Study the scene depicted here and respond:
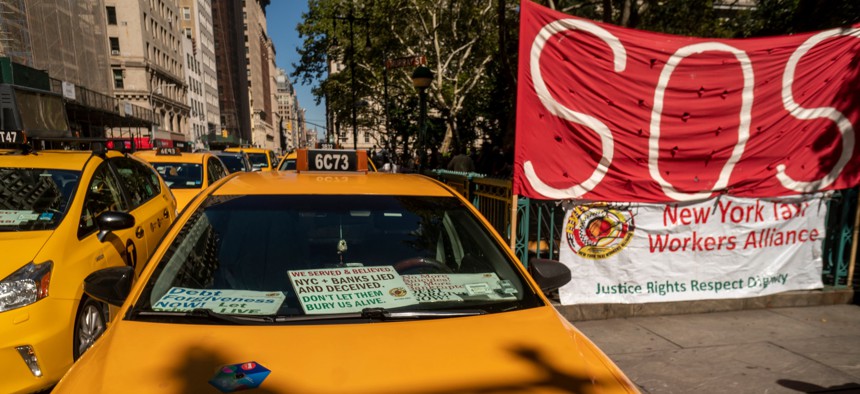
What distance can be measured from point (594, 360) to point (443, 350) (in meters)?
0.58

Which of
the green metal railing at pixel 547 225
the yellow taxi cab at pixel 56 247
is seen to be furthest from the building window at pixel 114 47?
the green metal railing at pixel 547 225

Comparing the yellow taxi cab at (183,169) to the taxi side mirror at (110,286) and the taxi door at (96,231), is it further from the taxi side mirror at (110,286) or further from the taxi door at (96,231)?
the taxi side mirror at (110,286)

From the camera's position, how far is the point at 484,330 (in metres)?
1.89

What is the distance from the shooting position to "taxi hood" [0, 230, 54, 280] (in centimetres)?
293

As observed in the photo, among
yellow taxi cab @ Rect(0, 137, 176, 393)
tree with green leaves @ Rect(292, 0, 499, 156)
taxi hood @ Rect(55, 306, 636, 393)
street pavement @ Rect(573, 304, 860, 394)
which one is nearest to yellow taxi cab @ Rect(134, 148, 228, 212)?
yellow taxi cab @ Rect(0, 137, 176, 393)

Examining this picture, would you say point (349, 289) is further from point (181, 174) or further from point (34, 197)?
point (181, 174)

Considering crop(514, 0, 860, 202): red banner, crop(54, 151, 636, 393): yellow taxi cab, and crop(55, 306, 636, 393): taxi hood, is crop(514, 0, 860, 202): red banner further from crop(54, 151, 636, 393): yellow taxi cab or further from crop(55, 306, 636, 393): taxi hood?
crop(55, 306, 636, 393): taxi hood

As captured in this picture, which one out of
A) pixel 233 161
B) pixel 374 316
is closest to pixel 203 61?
pixel 233 161

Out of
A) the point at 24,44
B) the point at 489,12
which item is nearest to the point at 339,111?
the point at 489,12

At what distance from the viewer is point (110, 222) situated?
12.2ft

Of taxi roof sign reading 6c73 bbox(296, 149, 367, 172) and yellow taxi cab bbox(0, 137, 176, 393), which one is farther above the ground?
taxi roof sign reading 6c73 bbox(296, 149, 367, 172)

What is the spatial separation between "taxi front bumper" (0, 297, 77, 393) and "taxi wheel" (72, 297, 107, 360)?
0.11 m

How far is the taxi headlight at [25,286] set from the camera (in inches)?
112

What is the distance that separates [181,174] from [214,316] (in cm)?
765
